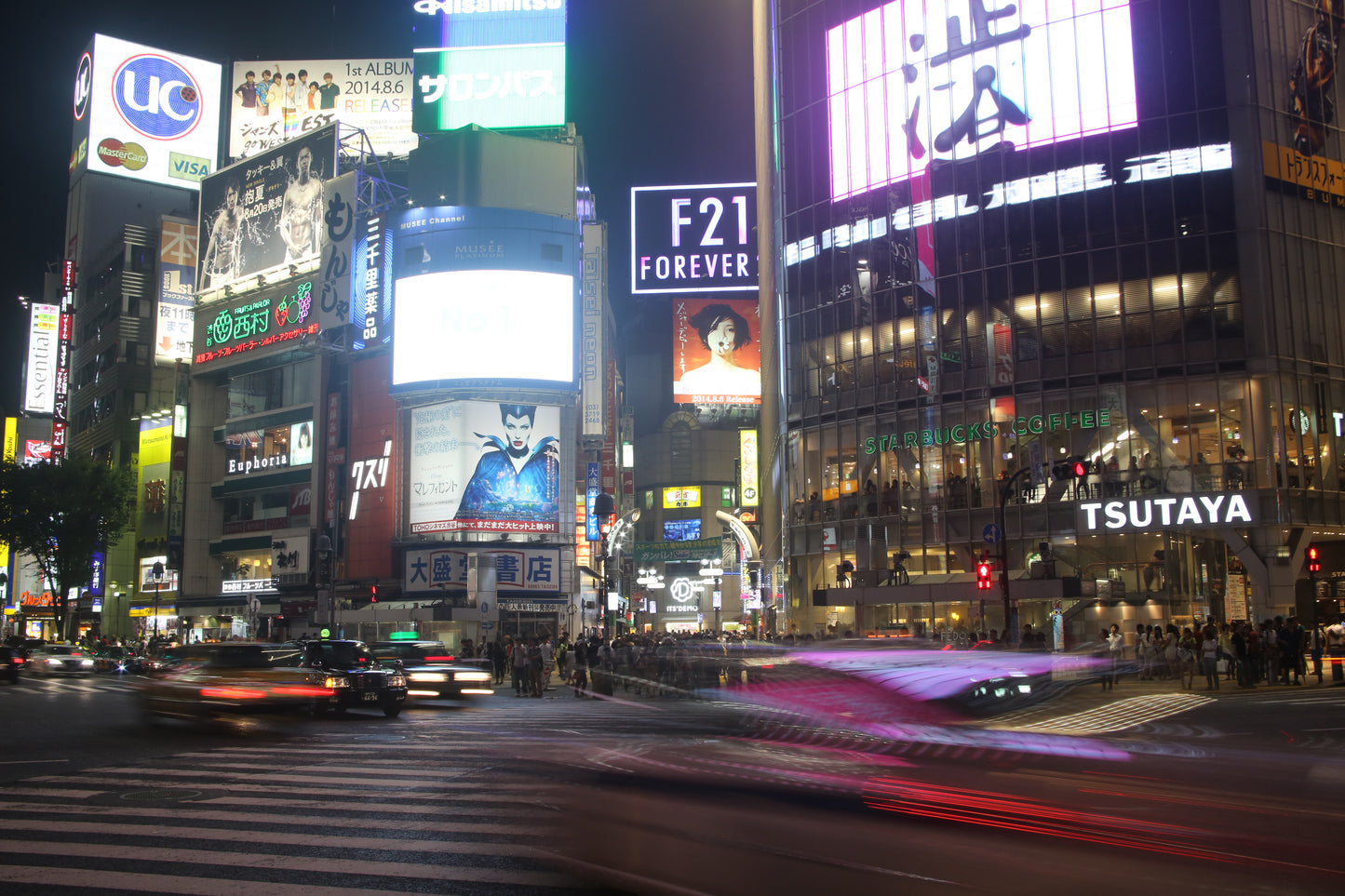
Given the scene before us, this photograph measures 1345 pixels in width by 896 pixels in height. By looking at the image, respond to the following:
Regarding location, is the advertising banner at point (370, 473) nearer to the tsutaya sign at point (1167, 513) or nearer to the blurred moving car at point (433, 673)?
the blurred moving car at point (433, 673)

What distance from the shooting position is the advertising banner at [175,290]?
80438 mm

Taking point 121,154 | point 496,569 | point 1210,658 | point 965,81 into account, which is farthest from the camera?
point 121,154

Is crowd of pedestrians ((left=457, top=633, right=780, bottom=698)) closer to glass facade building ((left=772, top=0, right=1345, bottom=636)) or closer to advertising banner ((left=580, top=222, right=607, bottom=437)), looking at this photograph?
glass facade building ((left=772, top=0, right=1345, bottom=636))

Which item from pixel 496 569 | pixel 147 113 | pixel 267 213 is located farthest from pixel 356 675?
pixel 147 113

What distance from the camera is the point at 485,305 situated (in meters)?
56.9

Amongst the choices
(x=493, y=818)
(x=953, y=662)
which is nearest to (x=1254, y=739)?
(x=953, y=662)

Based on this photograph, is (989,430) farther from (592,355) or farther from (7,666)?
(7,666)

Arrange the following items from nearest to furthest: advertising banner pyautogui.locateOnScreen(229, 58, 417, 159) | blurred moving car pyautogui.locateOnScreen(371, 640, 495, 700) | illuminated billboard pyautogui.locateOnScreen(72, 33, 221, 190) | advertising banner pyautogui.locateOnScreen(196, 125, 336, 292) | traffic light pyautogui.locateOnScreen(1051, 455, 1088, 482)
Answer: traffic light pyautogui.locateOnScreen(1051, 455, 1088, 482), blurred moving car pyautogui.locateOnScreen(371, 640, 495, 700), advertising banner pyautogui.locateOnScreen(196, 125, 336, 292), advertising banner pyautogui.locateOnScreen(229, 58, 417, 159), illuminated billboard pyautogui.locateOnScreen(72, 33, 221, 190)

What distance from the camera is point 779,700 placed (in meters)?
9.70

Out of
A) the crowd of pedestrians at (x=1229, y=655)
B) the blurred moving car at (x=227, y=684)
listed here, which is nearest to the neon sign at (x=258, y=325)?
the blurred moving car at (x=227, y=684)

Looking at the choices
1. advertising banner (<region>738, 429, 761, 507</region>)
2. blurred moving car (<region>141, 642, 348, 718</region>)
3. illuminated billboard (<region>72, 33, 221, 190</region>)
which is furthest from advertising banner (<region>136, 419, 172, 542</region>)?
blurred moving car (<region>141, 642, 348, 718</region>)

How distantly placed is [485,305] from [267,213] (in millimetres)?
22897

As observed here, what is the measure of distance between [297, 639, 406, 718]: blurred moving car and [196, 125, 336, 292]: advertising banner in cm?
4763

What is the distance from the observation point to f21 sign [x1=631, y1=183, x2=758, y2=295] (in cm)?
6756
